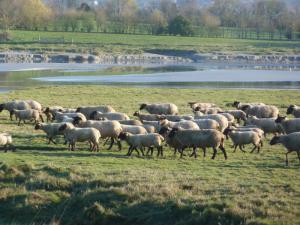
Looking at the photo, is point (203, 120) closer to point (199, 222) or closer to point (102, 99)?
point (199, 222)

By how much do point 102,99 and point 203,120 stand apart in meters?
14.6

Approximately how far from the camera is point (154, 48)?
333 ft

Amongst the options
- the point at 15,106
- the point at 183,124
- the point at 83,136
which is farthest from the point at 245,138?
the point at 15,106

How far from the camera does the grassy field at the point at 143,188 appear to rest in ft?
43.9

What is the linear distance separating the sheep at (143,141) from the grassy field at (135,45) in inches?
2989

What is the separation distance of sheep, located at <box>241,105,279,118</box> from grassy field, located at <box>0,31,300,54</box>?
2717 inches

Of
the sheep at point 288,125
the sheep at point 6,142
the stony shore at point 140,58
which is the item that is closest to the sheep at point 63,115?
the sheep at point 6,142

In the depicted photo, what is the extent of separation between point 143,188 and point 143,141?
4776mm

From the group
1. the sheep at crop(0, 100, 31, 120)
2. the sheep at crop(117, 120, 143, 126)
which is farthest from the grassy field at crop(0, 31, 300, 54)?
the sheep at crop(117, 120, 143, 126)

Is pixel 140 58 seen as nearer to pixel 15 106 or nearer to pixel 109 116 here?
pixel 15 106

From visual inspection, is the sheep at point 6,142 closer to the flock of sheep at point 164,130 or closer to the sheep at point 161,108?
the flock of sheep at point 164,130

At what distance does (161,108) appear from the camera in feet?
93.1

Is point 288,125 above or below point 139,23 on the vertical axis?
below

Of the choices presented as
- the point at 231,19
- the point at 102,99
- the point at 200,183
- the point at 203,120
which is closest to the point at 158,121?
the point at 203,120
